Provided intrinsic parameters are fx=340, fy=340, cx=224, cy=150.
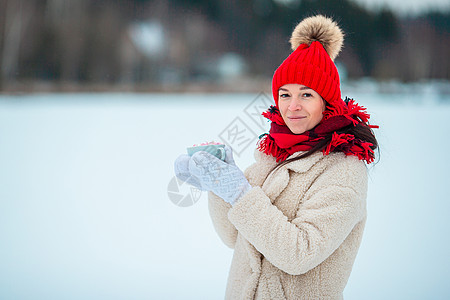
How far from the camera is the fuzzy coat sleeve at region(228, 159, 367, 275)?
0.84m

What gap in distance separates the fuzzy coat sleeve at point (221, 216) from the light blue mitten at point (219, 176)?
17cm

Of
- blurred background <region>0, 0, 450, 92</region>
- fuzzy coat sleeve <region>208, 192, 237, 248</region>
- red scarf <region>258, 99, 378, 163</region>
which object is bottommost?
fuzzy coat sleeve <region>208, 192, 237, 248</region>

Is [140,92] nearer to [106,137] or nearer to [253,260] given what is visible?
[106,137]

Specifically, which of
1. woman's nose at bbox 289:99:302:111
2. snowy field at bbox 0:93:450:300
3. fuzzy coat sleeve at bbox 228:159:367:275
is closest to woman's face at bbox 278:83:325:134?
woman's nose at bbox 289:99:302:111

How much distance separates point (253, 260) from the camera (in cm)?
98

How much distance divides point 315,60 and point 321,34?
12cm

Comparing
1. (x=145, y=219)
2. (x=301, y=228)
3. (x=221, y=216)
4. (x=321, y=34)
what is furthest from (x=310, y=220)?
(x=145, y=219)

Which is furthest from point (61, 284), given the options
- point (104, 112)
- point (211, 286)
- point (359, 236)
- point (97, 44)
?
point (97, 44)

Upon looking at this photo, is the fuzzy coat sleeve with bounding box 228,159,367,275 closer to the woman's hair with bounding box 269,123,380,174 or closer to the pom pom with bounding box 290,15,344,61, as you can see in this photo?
the woman's hair with bounding box 269,123,380,174

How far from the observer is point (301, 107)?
1005 millimetres

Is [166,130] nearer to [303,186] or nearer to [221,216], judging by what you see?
[221,216]

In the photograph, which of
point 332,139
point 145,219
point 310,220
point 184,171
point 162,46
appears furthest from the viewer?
point 162,46

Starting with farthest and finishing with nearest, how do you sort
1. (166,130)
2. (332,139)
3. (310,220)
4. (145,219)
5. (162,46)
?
(162,46), (166,130), (145,219), (332,139), (310,220)

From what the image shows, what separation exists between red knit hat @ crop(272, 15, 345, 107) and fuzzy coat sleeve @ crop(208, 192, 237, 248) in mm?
408
